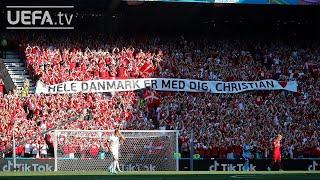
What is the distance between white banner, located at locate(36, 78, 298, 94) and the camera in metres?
39.0

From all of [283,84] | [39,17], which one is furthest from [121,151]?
[283,84]

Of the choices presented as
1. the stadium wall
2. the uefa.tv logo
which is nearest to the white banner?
the uefa.tv logo

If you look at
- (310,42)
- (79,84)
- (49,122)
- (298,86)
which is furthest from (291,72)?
(49,122)

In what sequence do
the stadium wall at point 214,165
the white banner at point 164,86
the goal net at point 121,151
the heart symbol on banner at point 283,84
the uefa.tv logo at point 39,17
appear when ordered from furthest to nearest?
1. the heart symbol on banner at point 283,84
2. the white banner at point 164,86
3. the uefa.tv logo at point 39,17
4. the goal net at point 121,151
5. the stadium wall at point 214,165

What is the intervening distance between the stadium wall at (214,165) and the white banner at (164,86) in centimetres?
788

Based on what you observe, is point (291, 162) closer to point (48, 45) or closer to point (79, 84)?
point (79, 84)

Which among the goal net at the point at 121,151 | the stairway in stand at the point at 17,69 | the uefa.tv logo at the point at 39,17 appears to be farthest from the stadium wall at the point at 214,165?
the stairway in stand at the point at 17,69

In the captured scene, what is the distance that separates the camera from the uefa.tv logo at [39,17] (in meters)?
33.3

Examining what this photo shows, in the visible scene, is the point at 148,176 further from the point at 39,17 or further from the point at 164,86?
the point at 164,86

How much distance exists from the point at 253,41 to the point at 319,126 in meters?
8.52

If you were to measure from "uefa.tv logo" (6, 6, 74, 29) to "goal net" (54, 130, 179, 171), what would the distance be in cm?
567

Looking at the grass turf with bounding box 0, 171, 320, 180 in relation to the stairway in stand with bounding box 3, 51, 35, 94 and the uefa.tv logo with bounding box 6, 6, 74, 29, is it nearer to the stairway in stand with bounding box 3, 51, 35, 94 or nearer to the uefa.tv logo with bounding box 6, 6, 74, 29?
the uefa.tv logo with bounding box 6, 6, 74, 29

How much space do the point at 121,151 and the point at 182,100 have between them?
27.0 ft

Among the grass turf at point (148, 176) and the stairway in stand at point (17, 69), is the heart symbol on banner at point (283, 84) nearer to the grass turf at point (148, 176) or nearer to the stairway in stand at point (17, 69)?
the stairway in stand at point (17, 69)
